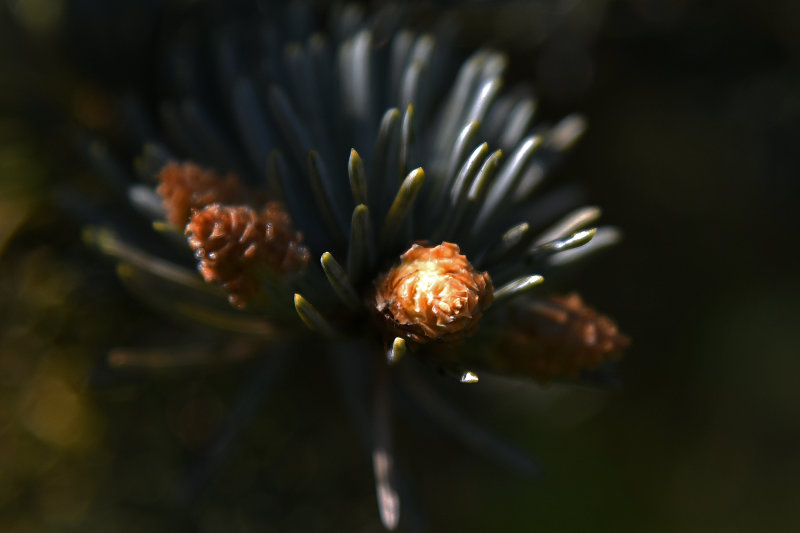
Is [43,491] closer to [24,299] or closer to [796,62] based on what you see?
[24,299]

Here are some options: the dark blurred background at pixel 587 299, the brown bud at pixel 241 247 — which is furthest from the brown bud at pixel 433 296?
the dark blurred background at pixel 587 299

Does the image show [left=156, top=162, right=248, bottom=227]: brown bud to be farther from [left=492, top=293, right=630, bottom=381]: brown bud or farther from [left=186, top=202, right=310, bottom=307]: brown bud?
[left=492, top=293, right=630, bottom=381]: brown bud

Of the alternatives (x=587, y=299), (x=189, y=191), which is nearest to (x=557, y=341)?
(x=189, y=191)

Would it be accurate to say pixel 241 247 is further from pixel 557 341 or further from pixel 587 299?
pixel 587 299

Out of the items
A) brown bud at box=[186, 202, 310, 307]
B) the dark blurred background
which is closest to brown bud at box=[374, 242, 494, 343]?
brown bud at box=[186, 202, 310, 307]

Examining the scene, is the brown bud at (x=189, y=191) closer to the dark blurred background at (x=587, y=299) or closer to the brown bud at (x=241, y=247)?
the brown bud at (x=241, y=247)

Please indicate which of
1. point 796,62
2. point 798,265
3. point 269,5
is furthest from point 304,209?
point 798,265
